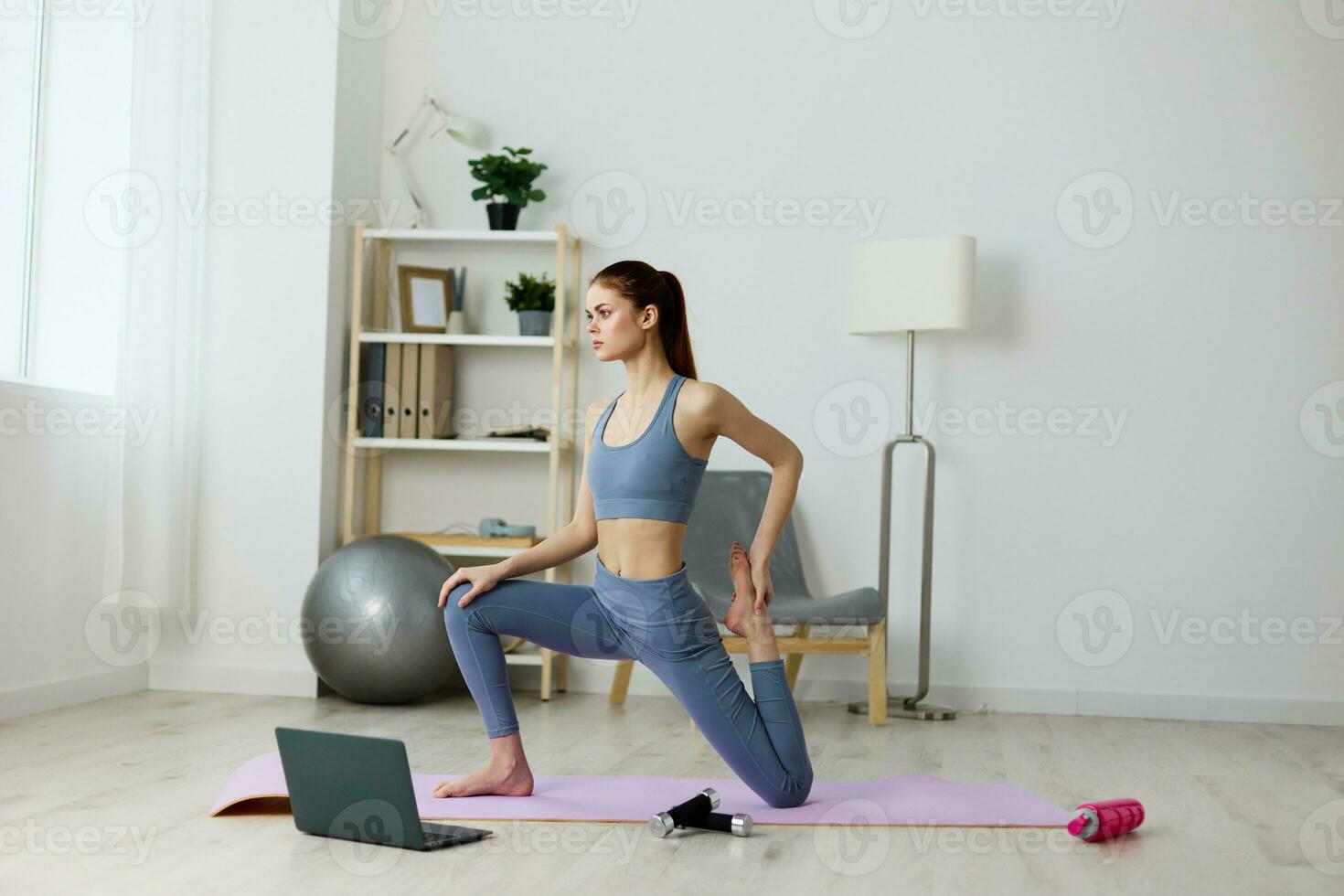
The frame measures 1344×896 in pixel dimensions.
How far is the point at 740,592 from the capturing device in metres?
2.60

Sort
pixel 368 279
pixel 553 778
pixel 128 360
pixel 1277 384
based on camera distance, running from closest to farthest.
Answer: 1. pixel 553 778
2. pixel 128 360
3. pixel 1277 384
4. pixel 368 279

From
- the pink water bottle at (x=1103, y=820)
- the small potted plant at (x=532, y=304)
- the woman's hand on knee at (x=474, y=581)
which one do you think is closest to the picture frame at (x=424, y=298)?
the small potted plant at (x=532, y=304)

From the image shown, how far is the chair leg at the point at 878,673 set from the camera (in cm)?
404

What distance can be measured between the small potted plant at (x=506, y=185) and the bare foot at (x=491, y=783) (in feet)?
7.75

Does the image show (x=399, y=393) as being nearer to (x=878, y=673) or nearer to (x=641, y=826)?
(x=878, y=673)

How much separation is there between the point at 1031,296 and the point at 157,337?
9.55ft

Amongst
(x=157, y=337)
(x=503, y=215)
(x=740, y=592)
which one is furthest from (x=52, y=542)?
(x=740, y=592)

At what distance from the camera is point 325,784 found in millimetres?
A: 2352

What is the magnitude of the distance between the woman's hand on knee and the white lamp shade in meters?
2.00

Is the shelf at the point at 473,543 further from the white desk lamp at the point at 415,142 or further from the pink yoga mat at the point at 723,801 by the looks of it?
the pink yoga mat at the point at 723,801

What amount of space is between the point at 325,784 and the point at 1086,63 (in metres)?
3.56

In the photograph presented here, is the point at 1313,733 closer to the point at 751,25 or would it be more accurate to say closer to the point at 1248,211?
the point at 1248,211

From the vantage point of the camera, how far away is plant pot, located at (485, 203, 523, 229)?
14.9 feet

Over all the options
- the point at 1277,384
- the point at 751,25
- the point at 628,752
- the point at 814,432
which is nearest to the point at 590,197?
the point at 751,25
